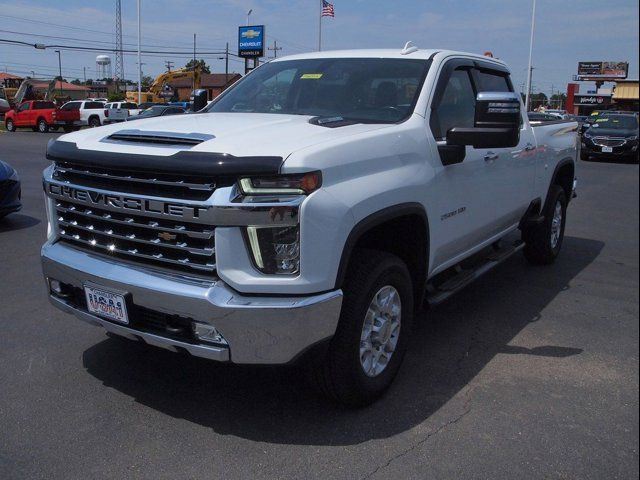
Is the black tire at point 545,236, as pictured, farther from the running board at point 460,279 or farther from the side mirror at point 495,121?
the side mirror at point 495,121

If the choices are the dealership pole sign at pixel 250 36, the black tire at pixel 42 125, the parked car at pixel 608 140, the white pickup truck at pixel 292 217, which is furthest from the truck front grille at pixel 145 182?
the black tire at pixel 42 125

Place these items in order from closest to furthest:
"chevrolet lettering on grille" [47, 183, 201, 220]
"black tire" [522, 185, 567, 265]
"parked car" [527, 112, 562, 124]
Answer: "chevrolet lettering on grille" [47, 183, 201, 220] → "black tire" [522, 185, 567, 265] → "parked car" [527, 112, 562, 124]

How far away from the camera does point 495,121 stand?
355 centimetres

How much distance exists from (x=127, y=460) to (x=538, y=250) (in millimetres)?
4933

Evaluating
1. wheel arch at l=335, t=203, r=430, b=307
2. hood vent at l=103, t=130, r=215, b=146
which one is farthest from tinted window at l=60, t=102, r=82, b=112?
wheel arch at l=335, t=203, r=430, b=307

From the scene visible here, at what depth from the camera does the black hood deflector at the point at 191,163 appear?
2.79 meters

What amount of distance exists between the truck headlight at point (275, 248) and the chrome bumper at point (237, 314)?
14 cm

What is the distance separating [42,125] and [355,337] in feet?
107

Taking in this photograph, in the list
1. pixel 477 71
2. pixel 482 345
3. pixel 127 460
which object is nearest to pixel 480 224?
pixel 482 345

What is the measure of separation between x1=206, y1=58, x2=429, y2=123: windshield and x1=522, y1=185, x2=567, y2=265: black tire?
2805 millimetres

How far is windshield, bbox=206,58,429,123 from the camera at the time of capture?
13.4 ft

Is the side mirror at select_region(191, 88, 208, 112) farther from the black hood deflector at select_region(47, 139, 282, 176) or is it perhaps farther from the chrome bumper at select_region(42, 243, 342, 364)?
the chrome bumper at select_region(42, 243, 342, 364)

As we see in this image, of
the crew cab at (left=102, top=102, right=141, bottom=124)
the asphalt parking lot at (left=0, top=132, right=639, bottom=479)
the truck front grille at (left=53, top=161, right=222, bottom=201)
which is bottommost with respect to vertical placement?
the asphalt parking lot at (left=0, top=132, right=639, bottom=479)

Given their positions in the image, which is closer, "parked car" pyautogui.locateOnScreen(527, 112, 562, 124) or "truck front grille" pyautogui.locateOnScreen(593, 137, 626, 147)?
"parked car" pyautogui.locateOnScreen(527, 112, 562, 124)
